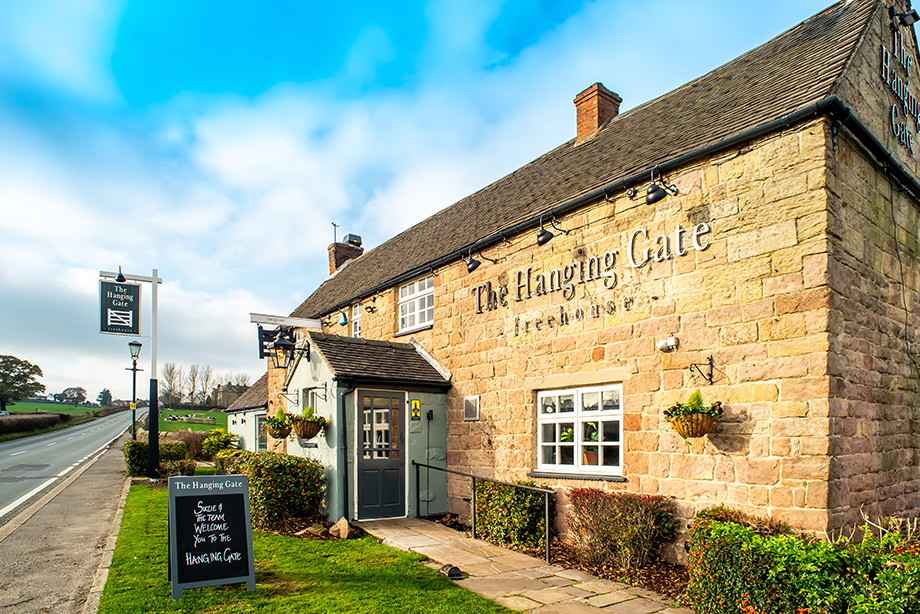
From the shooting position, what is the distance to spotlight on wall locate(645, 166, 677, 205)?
27.2 ft

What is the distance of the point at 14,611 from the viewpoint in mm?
6406

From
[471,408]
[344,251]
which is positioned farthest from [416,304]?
[344,251]

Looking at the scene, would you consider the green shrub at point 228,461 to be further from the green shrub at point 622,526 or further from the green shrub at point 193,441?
the green shrub at point 193,441

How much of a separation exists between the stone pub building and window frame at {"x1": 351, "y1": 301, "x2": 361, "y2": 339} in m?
4.09

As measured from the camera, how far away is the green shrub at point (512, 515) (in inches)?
373

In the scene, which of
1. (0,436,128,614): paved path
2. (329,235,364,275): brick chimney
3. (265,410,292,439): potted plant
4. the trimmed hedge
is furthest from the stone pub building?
(329,235,364,275): brick chimney

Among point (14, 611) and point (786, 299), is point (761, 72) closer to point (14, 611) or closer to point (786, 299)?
point (786, 299)

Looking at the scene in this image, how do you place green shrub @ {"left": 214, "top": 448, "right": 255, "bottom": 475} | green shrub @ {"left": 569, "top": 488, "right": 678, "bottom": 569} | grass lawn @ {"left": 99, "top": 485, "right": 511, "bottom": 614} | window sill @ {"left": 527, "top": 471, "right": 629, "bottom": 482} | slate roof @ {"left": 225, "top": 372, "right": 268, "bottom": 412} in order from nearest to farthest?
grass lawn @ {"left": 99, "top": 485, "right": 511, "bottom": 614}, green shrub @ {"left": 569, "top": 488, "right": 678, "bottom": 569}, window sill @ {"left": 527, "top": 471, "right": 629, "bottom": 482}, green shrub @ {"left": 214, "top": 448, "right": 255, "bottom": 475}, slate roof @ {"left": 225, "top": 372, "right": 268, "bottom": 412}

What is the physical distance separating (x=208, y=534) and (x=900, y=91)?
11.7m

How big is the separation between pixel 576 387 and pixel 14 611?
7614 millimetres

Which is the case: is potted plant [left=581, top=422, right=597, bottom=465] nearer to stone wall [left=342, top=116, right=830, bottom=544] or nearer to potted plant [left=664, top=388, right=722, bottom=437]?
stone wall [left=342, top=116, right=830, bottom=544]

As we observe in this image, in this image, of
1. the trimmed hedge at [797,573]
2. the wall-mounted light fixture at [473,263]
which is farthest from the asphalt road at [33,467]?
the trimmed hedge at [797,573]

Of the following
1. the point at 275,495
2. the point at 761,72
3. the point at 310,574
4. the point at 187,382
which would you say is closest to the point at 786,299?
the point at 761,72

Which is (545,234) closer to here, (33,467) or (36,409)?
(33,467)
